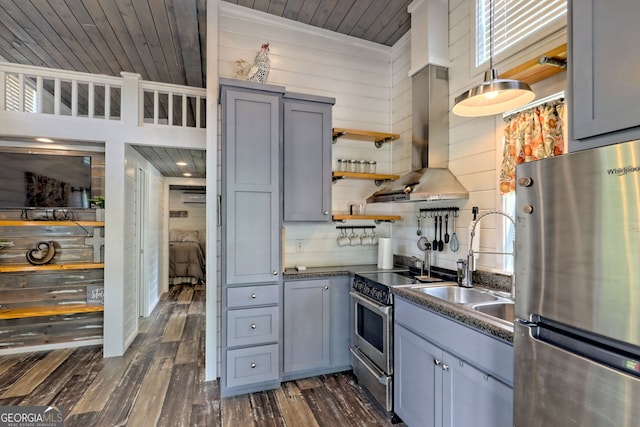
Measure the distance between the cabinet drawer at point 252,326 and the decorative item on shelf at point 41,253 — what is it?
2.48 m

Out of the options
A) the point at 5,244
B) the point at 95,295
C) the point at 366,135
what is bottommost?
the point at 95,295

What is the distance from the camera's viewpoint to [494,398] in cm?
143

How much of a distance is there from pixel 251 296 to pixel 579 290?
218cm

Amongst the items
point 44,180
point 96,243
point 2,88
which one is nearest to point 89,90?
point 2,88

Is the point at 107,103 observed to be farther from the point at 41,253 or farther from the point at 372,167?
the point at 372,167

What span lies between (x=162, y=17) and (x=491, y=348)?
12.2 feet

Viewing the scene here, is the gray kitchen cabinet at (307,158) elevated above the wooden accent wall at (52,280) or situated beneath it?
elevated above

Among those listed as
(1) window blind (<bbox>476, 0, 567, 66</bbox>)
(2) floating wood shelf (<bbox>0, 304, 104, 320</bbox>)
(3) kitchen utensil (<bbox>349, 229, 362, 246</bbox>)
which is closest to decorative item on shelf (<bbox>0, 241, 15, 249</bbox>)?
(2) floating wood shelf (<bbox>0, 304, 104, 320</bbox>)

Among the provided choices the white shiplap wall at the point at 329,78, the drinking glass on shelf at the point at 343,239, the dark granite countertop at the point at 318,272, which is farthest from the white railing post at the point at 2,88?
the drinking glass on shelf at the point at 343,239

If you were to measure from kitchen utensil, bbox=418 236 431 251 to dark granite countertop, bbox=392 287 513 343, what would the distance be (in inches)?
24.8

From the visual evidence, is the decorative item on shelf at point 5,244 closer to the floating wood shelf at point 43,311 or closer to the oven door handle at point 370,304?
the floating wood shelf at point 43,311

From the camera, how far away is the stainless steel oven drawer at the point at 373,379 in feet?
7.29

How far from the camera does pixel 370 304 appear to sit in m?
2.46

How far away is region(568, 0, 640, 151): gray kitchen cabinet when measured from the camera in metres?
0.93
